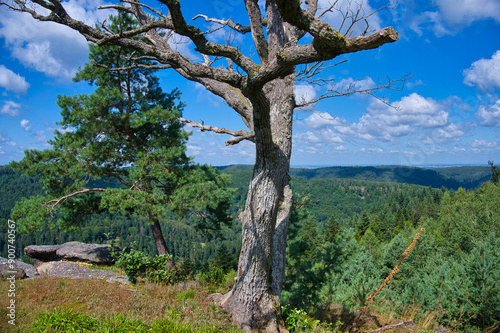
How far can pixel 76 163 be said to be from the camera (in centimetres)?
885

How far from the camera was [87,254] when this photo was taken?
38.5 ft

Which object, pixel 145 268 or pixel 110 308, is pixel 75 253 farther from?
pixel 110 308

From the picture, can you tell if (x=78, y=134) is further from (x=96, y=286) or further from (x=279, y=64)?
(x=279, y=64)

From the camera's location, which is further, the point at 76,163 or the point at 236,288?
the point at 76,163

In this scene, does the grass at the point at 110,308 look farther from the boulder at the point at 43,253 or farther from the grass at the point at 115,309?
the boulder at the point at 43,253

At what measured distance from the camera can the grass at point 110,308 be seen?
340 centimetres

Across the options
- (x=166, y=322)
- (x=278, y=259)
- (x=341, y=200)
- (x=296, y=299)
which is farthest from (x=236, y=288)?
(x=341, y=200)

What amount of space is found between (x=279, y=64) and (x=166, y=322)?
3.60m

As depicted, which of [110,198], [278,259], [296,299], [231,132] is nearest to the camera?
[278,259]

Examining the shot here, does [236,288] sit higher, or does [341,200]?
[236,288]

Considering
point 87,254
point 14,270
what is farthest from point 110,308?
point 87,254

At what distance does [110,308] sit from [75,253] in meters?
9.56

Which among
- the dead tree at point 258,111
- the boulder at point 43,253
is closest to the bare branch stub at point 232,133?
the dead tree at point 258,111

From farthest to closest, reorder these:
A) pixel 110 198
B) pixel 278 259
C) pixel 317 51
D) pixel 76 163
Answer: pixel 76 163 → pixel 110 198 → pixel 278 259 → pixel 317 51
